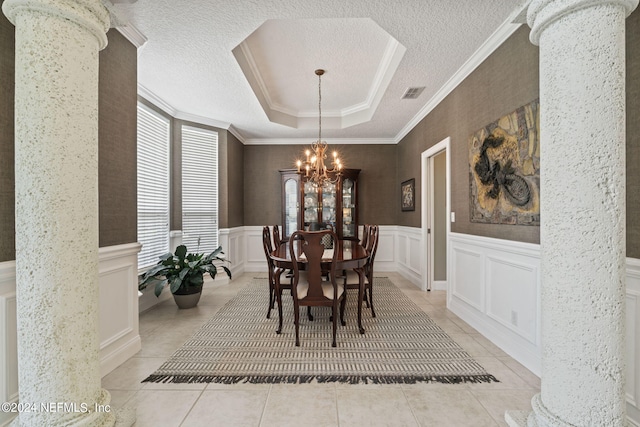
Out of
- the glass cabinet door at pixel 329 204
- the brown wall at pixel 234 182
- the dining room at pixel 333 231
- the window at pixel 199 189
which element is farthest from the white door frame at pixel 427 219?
the window at pixel 199 189

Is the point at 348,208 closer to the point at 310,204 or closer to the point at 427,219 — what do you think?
the point at 310,204

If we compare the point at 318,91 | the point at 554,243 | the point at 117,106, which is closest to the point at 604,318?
the point at 554,243

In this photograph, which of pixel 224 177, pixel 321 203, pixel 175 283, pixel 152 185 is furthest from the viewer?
pixel 321 203

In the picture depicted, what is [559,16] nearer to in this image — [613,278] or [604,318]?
[613,278]

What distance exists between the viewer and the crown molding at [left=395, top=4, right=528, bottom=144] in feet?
7.43

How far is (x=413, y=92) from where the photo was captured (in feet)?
12.0

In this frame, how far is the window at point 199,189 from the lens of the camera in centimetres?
450

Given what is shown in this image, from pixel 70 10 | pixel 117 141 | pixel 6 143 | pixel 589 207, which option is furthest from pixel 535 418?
pixel 117 141

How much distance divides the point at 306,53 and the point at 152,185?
2555 mm

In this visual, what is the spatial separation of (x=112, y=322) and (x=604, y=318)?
9.79ft

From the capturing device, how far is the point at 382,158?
5.87 m

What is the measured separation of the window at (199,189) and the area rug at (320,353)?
1.67 metres

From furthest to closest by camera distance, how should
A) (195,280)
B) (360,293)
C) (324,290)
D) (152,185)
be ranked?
(152,185)
(195,280)
(360,293)
(324,290)

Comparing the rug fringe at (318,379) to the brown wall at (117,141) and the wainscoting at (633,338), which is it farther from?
the brown wall at (117,141)
